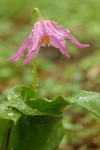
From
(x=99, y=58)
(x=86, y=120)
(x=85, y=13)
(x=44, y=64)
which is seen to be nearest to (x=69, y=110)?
(x=86, y=120)

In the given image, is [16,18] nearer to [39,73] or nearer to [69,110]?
[39,73]

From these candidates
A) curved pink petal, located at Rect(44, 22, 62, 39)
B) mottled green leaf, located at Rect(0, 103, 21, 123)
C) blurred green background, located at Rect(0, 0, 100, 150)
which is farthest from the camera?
blurred green background, located at Rect(0, 0, 100, 150)

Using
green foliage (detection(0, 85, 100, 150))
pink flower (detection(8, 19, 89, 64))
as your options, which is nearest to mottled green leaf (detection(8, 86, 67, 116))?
green foliage (detection(0, 85, 100, 150))

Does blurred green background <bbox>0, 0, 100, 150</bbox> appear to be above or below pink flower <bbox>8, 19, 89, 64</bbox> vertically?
below

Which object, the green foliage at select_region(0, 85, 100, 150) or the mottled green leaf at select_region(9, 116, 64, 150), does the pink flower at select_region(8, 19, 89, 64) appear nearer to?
the green foliage at select_region(0, 85, 100, 150)

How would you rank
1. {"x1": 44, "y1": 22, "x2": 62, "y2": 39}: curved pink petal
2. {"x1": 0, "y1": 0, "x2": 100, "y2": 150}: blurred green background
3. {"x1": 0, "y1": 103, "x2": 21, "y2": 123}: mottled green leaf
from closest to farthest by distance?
{"x1": 0, "y1": 103, "x2": 21, "y2": 123}: mottled green leaf < {"x1": 44, "y1": 22, "x2": 62, "y2": 39}: curved pink petal < {"x1": 0, "y1": 0, "x2": 100, "y2": 150}: blurred green background

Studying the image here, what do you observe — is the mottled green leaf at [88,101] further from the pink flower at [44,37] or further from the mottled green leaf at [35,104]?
the pink flower at [44,37]

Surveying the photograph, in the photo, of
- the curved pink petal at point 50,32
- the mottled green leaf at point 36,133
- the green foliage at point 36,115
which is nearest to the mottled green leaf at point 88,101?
the green foliage at point 36,115

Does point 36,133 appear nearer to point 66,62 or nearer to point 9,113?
point 9,113

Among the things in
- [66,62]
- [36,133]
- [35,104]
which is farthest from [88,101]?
[66,62]
